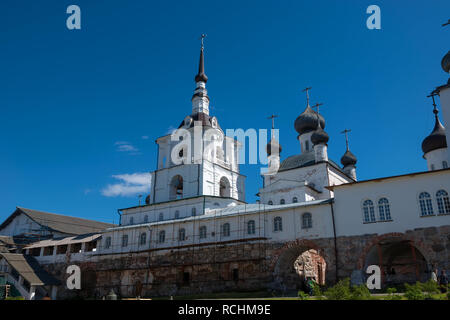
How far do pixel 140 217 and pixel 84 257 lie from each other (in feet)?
20.5

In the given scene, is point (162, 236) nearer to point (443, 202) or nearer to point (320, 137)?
point (320, 137)

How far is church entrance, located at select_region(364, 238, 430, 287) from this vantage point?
80.2ft

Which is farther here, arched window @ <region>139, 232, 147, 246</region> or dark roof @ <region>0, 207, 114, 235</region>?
dark roof @ <region>0, 207, 114, 235</region>

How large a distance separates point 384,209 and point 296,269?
27.5ft

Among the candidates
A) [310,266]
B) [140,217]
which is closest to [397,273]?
[310,266]

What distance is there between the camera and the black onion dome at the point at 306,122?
Result: 141 ft

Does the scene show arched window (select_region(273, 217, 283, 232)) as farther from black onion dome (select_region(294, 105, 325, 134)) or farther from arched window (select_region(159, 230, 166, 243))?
black onion dome (select_region(294, 105, 325, 134))

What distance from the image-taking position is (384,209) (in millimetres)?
24266

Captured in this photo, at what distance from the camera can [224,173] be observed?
1598 inches

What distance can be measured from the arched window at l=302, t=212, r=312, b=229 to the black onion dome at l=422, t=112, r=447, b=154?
17298mm

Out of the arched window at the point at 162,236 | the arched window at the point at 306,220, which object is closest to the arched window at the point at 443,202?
the arched window at the point at 306,220

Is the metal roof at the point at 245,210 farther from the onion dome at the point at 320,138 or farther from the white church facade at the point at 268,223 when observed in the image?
the onion dome at the point at 320,138

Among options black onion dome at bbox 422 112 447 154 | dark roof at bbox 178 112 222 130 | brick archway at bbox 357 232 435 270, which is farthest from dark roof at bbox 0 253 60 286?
black onion dome at bbox 422 112 447 154
